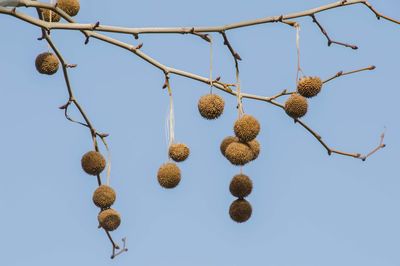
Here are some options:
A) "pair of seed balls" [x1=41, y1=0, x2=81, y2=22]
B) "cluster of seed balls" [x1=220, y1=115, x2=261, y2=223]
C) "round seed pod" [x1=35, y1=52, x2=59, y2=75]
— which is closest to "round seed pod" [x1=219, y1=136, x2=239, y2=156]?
"cluster of seed balls" [x1=220, y1=115, x2=261, y2=223]

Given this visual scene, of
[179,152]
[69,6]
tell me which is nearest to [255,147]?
[179,152]

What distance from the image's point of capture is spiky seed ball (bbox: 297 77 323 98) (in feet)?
10.2

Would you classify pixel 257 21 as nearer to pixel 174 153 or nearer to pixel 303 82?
pixel 303 82

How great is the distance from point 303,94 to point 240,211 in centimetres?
48

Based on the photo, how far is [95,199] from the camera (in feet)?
11.5

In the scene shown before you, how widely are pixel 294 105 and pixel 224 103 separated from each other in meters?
0.25

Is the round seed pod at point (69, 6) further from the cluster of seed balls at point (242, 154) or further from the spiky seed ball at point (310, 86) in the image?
the spiky seed ball at point (310, 86)

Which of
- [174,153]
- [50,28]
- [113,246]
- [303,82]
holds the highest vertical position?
[50,28]

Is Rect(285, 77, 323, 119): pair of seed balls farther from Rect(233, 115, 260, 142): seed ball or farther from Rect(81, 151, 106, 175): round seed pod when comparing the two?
Rect(81, 151, 106, 175): round seed pod

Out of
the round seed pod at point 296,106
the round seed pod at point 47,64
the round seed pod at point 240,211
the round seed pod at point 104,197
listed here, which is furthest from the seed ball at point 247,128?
the round seed pod at point 47,64

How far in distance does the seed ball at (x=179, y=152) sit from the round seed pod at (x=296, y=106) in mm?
420

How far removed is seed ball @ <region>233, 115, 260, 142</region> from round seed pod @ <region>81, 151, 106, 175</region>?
2.38ft

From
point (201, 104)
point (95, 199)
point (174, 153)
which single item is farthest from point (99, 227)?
point (201, 104)

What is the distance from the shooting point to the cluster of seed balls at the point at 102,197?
348 cm
